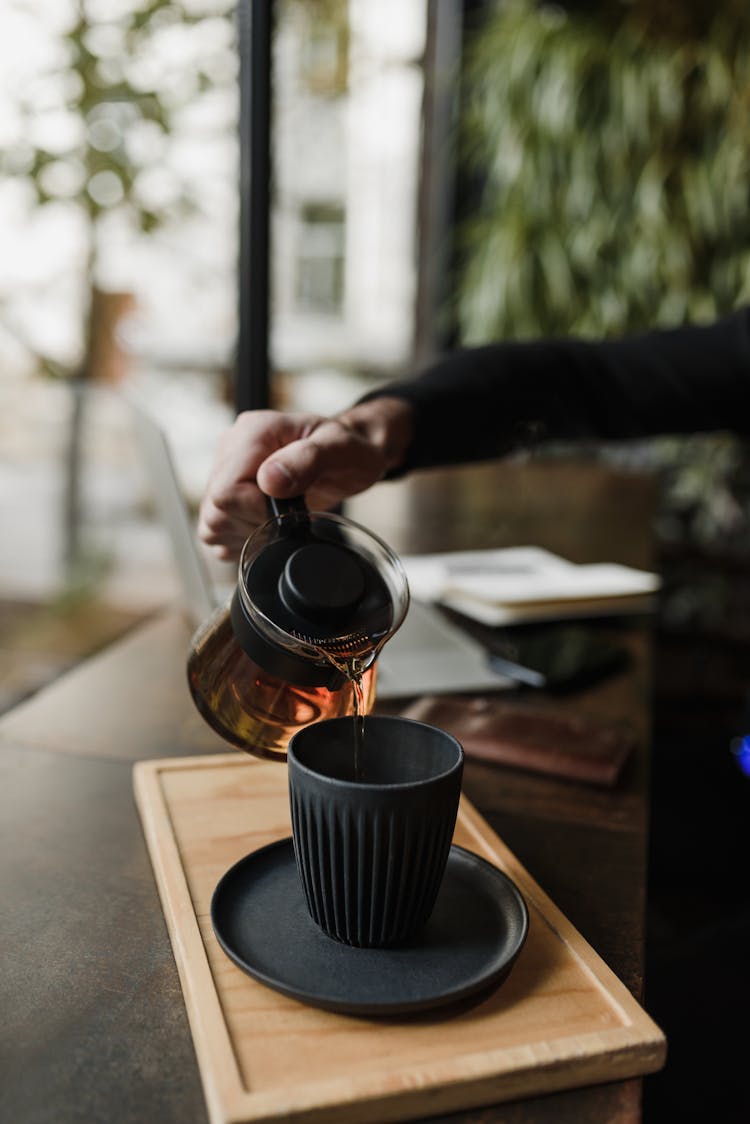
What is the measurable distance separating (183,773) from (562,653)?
0.50 metres

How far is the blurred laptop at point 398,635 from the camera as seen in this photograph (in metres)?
1.04

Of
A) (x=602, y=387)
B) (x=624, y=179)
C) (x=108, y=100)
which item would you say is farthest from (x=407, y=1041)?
(x=624, y=179)

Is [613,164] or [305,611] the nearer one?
[305,611]

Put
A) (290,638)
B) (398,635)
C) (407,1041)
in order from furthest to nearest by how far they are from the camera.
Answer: (398,635) → (290,638) → (407,1041)

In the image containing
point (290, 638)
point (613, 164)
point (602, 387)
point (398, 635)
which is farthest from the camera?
point (613, 164)

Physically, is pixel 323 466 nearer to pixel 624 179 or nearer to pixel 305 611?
pixel 305 611

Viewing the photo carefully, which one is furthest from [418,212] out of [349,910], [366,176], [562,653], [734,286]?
[349,910]

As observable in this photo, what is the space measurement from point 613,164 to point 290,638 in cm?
304

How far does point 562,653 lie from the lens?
1.17 m

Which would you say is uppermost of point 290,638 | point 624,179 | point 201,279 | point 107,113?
point 107,113

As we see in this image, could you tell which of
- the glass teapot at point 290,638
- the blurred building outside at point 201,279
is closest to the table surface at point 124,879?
the glass teapot at point 290,638

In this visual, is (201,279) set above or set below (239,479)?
below

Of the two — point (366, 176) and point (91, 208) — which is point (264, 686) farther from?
point (366, 176)

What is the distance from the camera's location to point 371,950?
22.7 inches
